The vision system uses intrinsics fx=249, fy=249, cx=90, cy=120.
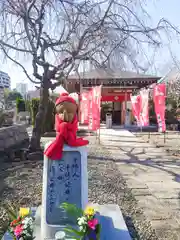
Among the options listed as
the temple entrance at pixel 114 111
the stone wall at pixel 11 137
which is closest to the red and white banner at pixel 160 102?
the stone wall at pixel 11 137

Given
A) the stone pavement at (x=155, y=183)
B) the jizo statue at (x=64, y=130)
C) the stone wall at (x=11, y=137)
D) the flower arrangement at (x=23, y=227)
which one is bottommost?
the stone pavement at (x=155, y=183)

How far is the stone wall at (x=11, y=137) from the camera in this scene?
669cm

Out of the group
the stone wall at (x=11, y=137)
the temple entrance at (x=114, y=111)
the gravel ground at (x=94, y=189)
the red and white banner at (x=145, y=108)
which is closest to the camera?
the gravel ground at (x=94, y=189)

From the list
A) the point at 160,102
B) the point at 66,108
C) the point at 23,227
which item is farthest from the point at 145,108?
the point at 23,227

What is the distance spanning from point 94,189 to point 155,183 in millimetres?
1290

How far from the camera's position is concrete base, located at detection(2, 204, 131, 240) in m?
2.68

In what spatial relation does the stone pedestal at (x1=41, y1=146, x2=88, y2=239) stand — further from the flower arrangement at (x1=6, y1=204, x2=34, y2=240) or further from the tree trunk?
the tree trunk

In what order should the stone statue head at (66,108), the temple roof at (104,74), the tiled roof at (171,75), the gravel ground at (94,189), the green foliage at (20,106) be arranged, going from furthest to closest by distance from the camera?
1. the green foliage at (20,106)
2. the tiled roof at (171,75)
3. the temple roof at (104,74)
4. the gravel ground at (94,189)
5. the stone statue head at (66,108)

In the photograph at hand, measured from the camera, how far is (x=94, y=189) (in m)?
4.29

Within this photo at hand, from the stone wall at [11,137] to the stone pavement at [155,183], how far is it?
291cm

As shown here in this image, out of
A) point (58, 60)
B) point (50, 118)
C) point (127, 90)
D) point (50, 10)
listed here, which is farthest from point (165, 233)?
point (127, 90)

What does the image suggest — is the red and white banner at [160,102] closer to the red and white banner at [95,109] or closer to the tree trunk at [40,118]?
the red and white banner at [95,109]

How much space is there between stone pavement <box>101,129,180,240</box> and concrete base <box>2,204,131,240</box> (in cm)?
44

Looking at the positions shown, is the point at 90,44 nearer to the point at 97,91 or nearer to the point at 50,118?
the point at 97,91
